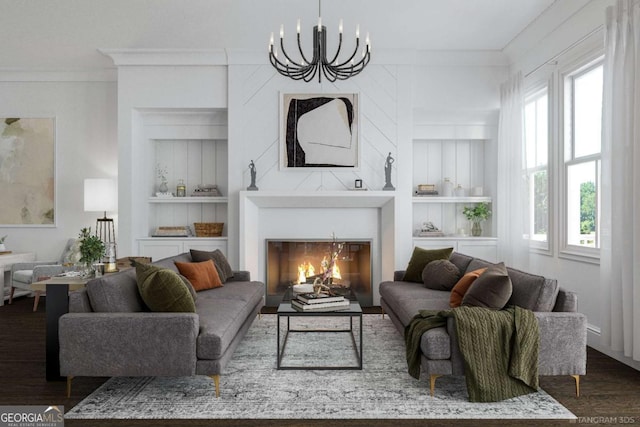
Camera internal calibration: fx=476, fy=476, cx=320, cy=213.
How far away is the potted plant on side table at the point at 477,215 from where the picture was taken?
612 cm

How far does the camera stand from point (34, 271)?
5762 mm

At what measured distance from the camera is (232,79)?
19.3 feet

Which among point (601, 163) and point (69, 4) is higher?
point (69, 4)

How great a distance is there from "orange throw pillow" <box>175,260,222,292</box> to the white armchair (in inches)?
80.8

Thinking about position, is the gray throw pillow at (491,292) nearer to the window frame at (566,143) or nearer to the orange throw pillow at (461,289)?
the orange throw pillow at (461,289)

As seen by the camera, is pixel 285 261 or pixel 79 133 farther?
pixel 79 133

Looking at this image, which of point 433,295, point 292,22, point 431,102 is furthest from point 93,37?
point 433,295

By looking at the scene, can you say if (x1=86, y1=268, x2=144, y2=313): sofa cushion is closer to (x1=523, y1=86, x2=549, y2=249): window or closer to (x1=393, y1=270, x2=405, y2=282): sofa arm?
(x1=393, y1=270, x2=405, y2=282): sofa arm

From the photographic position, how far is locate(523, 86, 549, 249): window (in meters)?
5.16

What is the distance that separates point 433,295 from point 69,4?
14.3 feet

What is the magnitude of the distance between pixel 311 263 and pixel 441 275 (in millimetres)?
2061

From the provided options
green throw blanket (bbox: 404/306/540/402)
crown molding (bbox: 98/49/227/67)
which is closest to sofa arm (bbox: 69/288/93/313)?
green throw blanket (bbox: 404/306/540/402)

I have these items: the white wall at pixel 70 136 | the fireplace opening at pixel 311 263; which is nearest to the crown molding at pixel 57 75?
the white wall at pixel 70 136

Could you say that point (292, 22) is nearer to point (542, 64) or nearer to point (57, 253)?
point (542, 64)
